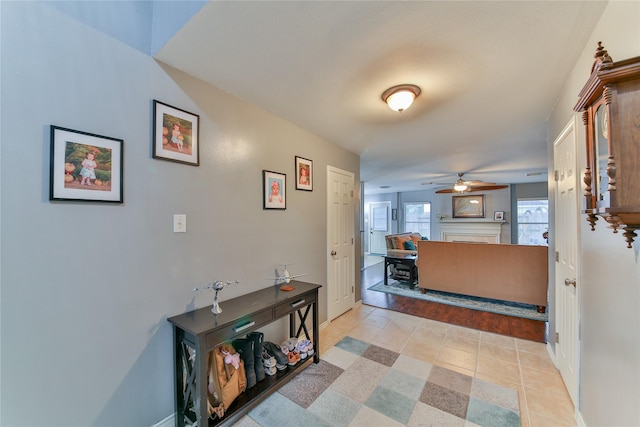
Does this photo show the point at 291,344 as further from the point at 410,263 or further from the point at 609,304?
the point at 410,263

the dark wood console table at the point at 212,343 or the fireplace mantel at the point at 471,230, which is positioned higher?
the fireplace mantel at the point at 471,230

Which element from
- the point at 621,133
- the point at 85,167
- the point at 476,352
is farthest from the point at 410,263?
the point at 85,167

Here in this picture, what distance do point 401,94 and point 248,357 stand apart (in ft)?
7.43

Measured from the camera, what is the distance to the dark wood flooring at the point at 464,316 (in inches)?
114

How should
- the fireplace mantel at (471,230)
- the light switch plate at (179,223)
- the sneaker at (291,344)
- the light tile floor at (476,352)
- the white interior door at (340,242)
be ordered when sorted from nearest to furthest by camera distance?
the light switch plate at (179,223)
the light tile floor at (476,352)
the sneaker at (291,344)
the white interior door at (340,242)
the fireplace mantel at (471,230)

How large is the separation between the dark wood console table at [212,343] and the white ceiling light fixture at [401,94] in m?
1.73

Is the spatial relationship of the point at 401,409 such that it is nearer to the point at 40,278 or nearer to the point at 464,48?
the point at 40,278

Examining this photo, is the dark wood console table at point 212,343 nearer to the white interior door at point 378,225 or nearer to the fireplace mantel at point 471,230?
the fireplace mantel at point 471,230

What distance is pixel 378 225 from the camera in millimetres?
9492

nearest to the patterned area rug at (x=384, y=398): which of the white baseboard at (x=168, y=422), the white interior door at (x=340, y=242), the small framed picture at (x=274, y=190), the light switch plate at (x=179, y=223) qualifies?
the white baseboard at (x=168, y=422)

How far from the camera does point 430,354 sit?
2434 mm

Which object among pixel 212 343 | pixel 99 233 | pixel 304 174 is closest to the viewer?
pixel 99 233

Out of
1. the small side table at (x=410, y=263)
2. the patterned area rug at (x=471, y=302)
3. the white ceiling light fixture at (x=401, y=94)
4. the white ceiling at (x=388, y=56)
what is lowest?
the patterned area rug at (x=471, y=302)

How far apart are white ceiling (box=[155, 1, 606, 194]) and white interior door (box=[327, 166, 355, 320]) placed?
875mm
